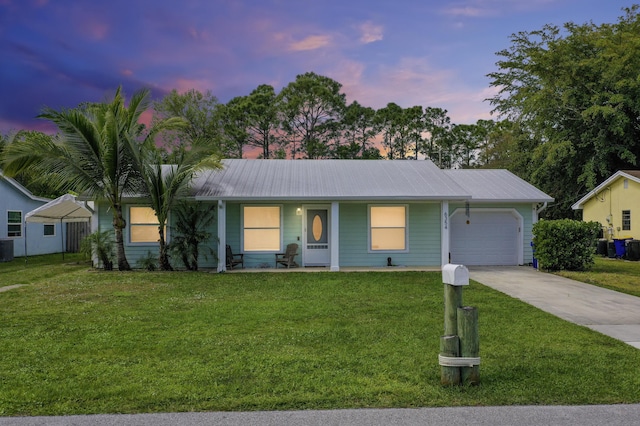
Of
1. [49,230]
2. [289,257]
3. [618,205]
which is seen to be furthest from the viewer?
[49,230]

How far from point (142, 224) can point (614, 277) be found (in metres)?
14.1

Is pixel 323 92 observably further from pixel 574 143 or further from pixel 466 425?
pixel 466 425

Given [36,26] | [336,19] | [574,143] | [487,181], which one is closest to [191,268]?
[336,19]

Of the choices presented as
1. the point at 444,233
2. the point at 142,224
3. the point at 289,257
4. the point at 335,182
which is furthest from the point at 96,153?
the point at 444,233

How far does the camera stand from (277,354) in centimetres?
495

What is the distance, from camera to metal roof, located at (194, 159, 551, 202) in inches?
512

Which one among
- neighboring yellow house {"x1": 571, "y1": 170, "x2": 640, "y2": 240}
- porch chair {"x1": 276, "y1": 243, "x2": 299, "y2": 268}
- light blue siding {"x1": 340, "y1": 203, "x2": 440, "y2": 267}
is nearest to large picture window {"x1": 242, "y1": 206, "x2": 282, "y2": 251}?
porch chair {"x1": 276, "y1": 243, "x2": 299, "y2": 268}

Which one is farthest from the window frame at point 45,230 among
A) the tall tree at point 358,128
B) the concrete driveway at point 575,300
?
the concrete driveway at point 575,300

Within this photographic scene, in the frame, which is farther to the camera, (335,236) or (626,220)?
(626,220)

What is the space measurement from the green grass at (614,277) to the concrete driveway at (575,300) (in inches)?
17.6

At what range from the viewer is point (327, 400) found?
3.64m

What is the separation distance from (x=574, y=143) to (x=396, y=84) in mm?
11153

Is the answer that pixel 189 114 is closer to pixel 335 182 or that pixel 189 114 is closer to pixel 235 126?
pixel 235 126

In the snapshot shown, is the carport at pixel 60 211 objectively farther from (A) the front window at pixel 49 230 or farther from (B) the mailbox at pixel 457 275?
(B) the mailbox at pixel 457 275
